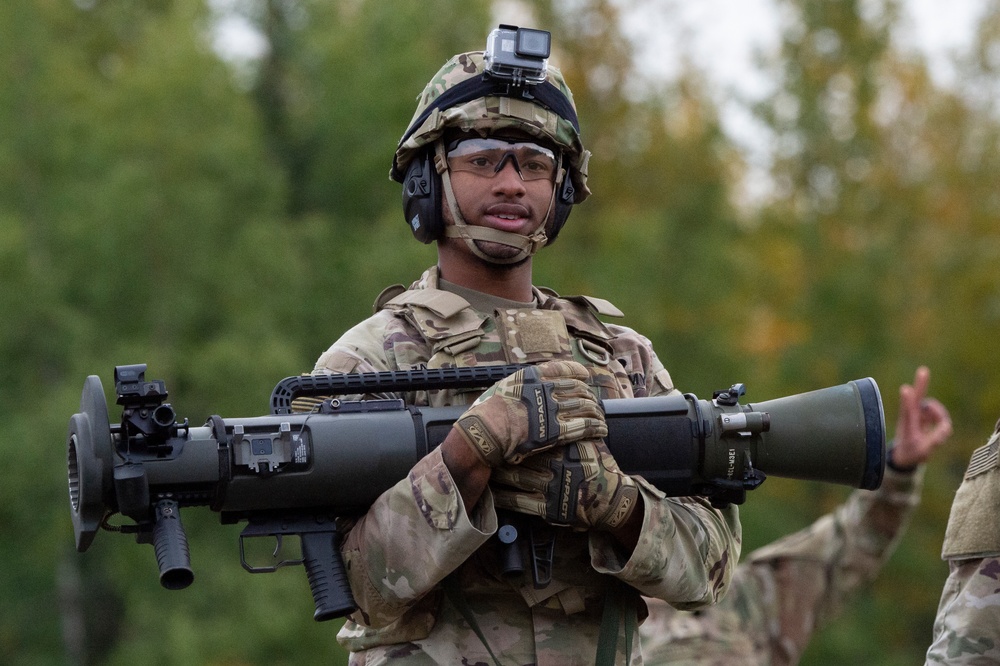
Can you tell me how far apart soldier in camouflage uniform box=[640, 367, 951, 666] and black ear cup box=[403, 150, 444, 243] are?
149 inches

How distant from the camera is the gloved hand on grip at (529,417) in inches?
173

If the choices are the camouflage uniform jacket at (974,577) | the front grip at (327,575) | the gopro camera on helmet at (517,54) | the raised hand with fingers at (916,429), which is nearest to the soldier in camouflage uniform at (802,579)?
the raised hand with fingers at (916,429)

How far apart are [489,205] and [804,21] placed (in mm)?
22218

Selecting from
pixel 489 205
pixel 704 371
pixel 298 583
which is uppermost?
pixel 489 205

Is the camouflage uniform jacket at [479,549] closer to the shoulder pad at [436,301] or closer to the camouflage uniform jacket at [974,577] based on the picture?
the shoulder pad at [436,301]

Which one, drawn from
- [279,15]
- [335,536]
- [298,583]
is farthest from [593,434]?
[279,15]

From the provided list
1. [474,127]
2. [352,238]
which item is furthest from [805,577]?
[352,238]

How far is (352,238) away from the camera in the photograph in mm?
22297

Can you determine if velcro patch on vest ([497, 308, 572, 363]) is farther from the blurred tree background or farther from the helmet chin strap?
the blurred tree background

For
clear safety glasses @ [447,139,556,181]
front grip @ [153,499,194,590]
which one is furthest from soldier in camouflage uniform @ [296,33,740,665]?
front grip @ [153,499,194,590]

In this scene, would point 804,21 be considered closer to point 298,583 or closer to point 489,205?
point 298,583

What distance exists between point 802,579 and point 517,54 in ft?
17.8

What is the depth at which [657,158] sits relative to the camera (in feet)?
88.3

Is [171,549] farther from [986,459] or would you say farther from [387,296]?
[986,459]
